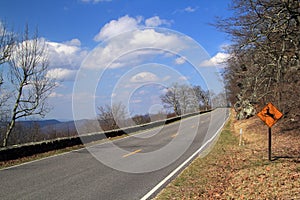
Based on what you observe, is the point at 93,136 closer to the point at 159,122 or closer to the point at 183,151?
the point at 183,151

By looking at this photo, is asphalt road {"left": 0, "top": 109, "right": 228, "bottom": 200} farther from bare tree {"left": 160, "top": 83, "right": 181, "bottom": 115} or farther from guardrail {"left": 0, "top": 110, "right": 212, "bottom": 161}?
bare tree {"left": 160, "top": 83, "right": 181, "bottom": 115}

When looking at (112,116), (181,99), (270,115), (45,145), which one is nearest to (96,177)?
(270,115)

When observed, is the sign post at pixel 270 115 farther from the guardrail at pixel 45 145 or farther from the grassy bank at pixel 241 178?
the guardrail at pixel 45 145

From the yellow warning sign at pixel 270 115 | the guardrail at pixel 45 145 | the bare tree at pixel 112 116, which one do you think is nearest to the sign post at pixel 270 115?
the yellow warning sign at pixel 270 115

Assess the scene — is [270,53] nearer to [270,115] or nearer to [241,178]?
[270,115]

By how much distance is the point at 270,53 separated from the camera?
462 inches

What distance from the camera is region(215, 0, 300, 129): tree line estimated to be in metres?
9.59

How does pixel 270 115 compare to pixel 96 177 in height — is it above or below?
above

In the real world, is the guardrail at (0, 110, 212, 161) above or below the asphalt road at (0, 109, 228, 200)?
above

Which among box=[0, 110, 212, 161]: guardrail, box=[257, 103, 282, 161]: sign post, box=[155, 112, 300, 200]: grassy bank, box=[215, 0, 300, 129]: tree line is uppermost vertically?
box=[215, 0, 300, 129]: tree line

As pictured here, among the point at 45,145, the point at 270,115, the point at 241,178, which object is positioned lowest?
the point at 241,178

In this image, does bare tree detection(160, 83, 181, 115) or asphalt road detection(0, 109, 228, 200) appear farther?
bare tree detection(160, 83, 181, 115)

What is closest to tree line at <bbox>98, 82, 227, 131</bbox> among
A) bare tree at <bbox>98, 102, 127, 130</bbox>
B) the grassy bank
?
bare tree at <bbox>98, 102, 127, 130</bbox>

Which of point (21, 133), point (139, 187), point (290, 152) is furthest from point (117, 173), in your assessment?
point (21, 133)
